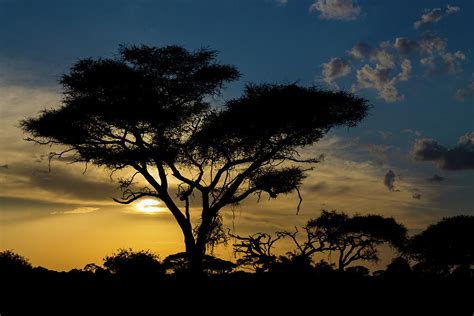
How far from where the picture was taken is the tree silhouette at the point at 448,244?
35781mm

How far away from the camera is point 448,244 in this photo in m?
36.3

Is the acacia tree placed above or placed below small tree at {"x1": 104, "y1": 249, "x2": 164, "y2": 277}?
above

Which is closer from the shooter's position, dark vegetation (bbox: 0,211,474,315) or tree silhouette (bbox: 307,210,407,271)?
dark vegetation (bbox: 0,211,474,315)

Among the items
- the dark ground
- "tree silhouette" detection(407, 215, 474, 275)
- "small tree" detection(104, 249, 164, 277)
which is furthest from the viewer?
"tree silhouette" detection(407, 215, 474, 275)

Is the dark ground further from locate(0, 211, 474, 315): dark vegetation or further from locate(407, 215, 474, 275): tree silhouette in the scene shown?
locate(407, 215, 474, 275): tree silhouette

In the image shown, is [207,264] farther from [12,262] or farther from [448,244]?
[448,244]

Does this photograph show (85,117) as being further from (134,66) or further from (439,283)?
(439,283)

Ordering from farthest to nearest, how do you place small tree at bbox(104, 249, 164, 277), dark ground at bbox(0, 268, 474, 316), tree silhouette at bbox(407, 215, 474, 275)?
tree silhouette at bbox(407, 215, 474, 275) → small tree at bbox(104, 249, 164, 277) → dark ground at bbox(0, 268, 474, 316)

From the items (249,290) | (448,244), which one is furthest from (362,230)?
(249,290)

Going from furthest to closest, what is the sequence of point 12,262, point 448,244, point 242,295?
point 448,244 → point 12,262 → point 242,295

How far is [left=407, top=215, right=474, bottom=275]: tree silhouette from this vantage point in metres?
35.8

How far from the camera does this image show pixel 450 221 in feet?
121

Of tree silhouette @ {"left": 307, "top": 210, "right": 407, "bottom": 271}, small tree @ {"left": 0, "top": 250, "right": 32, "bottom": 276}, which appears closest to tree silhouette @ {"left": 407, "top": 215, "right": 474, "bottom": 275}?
tree silhouette @ {"left": 307, "top": 210, "right": 407, "bottom": 271}

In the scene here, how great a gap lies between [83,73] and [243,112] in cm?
751
